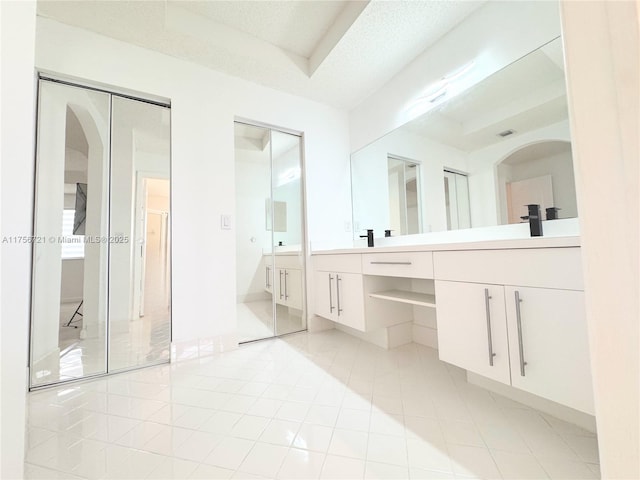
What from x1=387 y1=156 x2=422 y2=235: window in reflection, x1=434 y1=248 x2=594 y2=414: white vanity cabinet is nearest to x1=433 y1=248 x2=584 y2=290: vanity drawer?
x1=434 y1=248 x2=594 y2=414: white vanity cabinet

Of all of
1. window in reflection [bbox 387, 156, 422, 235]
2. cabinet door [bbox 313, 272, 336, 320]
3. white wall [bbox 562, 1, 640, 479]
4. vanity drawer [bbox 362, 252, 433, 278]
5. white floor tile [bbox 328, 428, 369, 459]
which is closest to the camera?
white wall [bbox 562, 1, 640, 479]

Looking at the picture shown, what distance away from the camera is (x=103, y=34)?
1.77 m

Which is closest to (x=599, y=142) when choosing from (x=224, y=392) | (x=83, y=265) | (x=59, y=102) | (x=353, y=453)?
(x=353, y=453)

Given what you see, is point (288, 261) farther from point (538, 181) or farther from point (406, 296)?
point (538, 181)

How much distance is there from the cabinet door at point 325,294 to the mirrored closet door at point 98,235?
1250 mm

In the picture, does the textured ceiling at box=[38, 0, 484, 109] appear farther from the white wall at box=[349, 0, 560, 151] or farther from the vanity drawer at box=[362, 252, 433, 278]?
the vanity drawer at box=[362, 252, 433, 278]

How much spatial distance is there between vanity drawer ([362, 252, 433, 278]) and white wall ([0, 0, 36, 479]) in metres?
1.62

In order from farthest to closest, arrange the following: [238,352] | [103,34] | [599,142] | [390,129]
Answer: [390,129] < [238,352] < [103,34] < [599,142]

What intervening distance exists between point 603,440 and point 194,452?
1232 mm

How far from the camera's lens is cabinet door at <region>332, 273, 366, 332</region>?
1.97 meters

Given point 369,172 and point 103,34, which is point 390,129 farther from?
point 103,34

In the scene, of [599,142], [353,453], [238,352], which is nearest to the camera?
[599,142]

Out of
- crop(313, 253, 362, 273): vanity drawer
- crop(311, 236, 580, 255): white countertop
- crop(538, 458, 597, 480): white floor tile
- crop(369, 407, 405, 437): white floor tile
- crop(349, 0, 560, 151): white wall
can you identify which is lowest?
crop(538, 458, 597, 480): white floor tile

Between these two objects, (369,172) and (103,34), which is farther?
(369,172)
